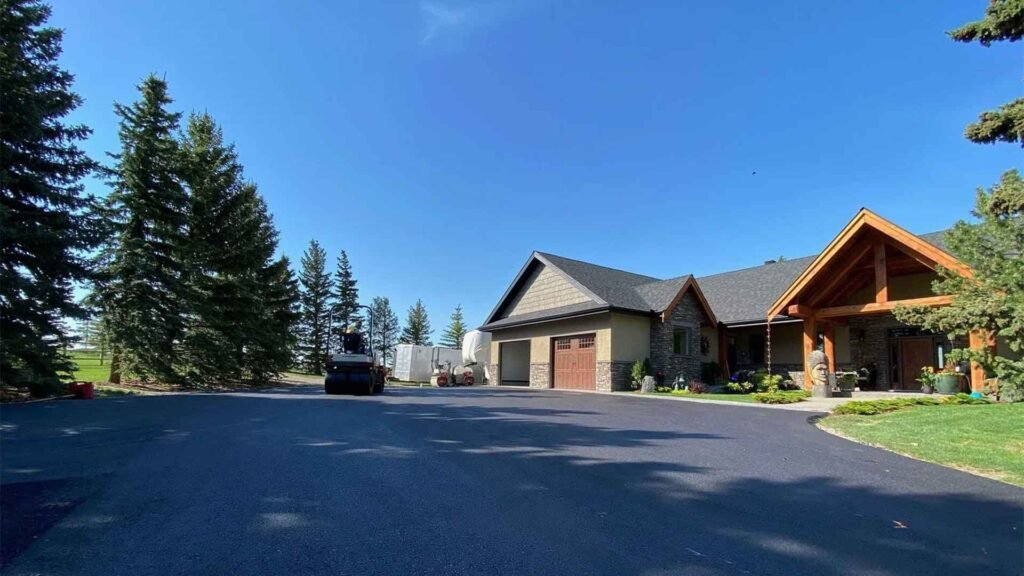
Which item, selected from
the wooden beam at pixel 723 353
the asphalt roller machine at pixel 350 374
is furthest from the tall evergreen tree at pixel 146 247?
the wooden beam at pixel 723 353

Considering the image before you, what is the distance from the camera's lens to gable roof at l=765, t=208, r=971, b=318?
1538cm

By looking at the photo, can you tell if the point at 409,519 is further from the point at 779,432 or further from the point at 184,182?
the point at 184,182

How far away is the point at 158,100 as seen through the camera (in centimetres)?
2016

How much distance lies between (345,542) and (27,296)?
15.0 meters

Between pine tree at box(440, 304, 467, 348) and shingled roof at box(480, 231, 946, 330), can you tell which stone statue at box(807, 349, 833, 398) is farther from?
pine tree at box(440, 304, 467, 348)

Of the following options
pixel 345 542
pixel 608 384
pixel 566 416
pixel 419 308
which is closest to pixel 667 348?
pixel 608 384

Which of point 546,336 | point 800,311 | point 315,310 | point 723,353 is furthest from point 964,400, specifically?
point 315,310

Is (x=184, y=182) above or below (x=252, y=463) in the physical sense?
above

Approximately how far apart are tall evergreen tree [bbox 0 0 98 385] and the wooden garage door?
18194 millimetres

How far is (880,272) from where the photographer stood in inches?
703

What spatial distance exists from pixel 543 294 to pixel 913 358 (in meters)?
16.0

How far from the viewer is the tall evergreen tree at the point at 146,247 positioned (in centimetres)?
1903

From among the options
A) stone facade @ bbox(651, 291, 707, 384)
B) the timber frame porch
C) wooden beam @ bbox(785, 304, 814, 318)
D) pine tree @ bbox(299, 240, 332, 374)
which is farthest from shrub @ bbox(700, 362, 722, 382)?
pine tree @ bbox(299, 240, 332, 374)

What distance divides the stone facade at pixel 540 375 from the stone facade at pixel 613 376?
394 cm
